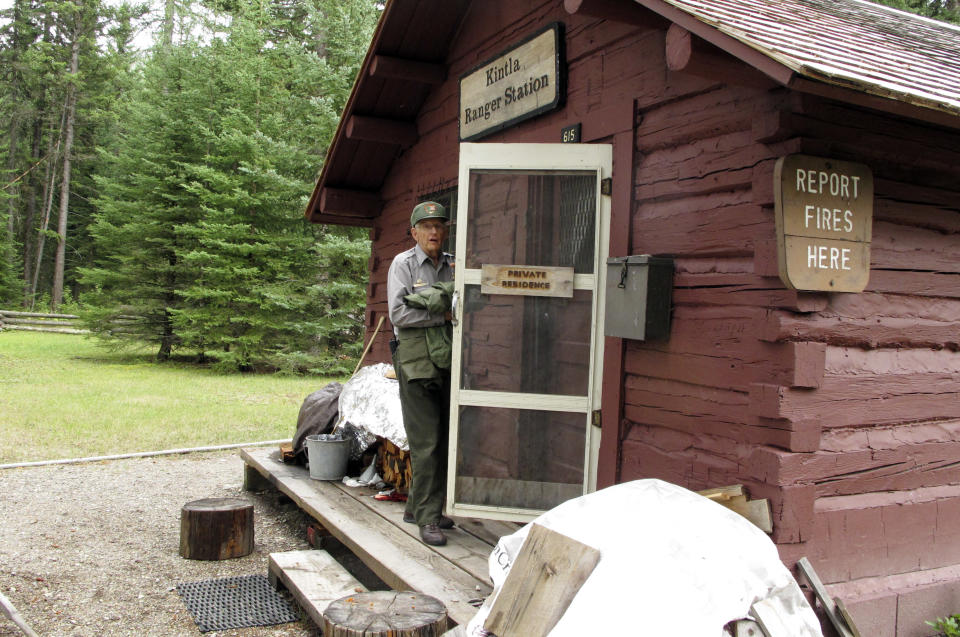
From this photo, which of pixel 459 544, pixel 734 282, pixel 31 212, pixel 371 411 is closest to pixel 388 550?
pixel 459 544

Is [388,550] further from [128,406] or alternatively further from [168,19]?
[168,19]

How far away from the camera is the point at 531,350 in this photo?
4508mm

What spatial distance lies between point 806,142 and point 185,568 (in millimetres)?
4788

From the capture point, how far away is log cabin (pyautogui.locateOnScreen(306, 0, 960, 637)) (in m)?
3.28

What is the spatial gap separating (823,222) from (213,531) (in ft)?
15.0

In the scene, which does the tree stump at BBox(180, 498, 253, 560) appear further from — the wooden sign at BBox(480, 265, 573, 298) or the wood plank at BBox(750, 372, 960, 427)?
the wood plank at BBox(750, 372, 960, 427)

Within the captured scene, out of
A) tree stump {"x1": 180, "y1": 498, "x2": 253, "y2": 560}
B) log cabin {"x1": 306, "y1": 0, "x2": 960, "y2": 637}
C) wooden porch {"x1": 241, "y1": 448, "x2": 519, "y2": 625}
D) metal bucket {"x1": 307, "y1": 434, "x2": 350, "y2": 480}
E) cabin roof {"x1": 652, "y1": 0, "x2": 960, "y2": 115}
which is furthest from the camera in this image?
metal bucket {"x1": 307, "y1": 434, "x2": 350, "y2": 480}

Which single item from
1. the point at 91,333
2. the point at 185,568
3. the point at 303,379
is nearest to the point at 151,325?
the point at 91,333

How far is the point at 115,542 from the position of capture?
238 inches

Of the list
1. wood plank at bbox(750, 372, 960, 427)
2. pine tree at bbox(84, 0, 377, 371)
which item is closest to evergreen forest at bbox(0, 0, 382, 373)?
pine tree at bbox(84, 0, 377, 371)

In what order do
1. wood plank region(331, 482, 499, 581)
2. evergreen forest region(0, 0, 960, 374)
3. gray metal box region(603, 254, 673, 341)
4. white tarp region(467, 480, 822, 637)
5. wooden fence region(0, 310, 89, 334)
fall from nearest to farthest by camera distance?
white tarp region(467, 480, 822, 637) → gray metal box region(603, 254, 673, 341) → wood plank region(331, 482, 499, 581) → evergreen forest region(0, 0, 960, 374) → wooden fence region(0, 310, 89, 334)

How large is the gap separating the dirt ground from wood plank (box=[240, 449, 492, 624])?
0.49 metres

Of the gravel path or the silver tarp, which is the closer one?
the gravel path

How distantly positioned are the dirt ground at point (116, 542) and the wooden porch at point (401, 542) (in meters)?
0.52
